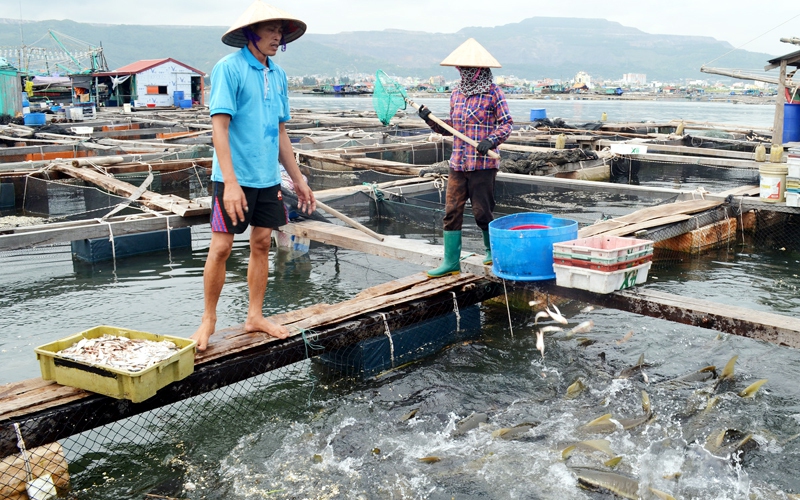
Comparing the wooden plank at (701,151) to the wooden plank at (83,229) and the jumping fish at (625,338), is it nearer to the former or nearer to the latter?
the jumping fish at (625,338)

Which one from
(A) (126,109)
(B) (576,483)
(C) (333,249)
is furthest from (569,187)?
(A) (126,109)

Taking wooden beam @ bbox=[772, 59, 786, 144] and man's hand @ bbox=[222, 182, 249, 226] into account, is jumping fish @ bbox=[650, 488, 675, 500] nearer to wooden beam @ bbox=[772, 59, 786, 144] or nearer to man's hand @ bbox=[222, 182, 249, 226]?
man's hand @ bbox=[222, 182, 249, 226]

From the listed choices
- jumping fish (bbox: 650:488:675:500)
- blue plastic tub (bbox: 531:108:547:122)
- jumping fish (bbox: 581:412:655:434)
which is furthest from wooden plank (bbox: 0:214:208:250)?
blue plastic tub (bbox: 531:108:547:122)

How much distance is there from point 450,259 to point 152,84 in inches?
1798

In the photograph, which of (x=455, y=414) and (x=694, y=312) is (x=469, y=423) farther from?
(x=694, y=312)

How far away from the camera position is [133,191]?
34.9 ft

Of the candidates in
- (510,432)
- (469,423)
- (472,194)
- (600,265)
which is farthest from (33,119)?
(510,432)

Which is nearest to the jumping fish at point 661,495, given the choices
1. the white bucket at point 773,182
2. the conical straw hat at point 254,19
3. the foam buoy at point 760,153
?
the conical straw hat at point 254,19

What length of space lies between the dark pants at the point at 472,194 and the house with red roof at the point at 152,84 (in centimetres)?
4219

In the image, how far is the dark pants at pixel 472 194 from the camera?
5.80m

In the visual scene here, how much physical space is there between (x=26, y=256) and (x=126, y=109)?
28308 mm

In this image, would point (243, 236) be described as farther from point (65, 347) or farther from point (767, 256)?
point (767, 256)

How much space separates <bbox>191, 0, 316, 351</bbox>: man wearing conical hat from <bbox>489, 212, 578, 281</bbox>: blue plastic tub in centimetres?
180

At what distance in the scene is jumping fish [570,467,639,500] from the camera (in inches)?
152
